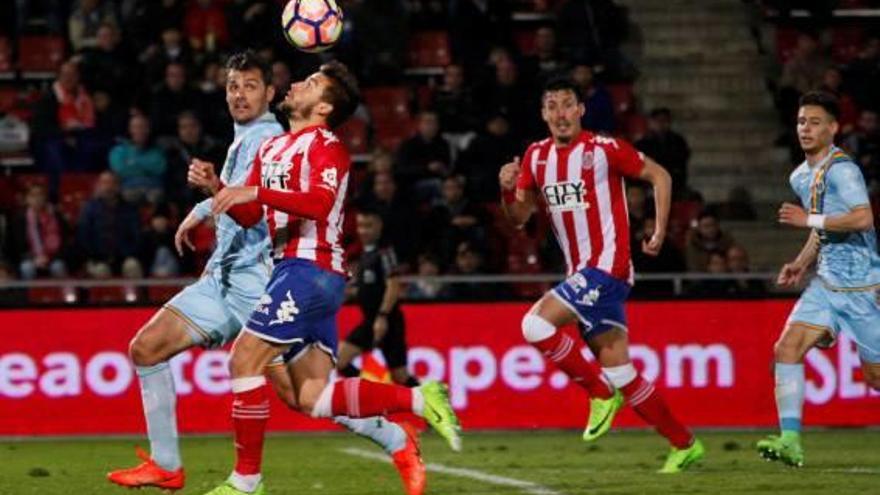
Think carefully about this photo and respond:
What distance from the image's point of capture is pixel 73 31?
21312mm

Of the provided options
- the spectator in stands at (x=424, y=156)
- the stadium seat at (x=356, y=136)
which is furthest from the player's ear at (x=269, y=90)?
the stadium seat at (x=356, y=136)

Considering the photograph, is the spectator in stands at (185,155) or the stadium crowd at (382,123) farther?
the spectator in stands at (185,155)

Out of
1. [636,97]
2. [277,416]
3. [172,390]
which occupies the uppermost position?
[636,97]

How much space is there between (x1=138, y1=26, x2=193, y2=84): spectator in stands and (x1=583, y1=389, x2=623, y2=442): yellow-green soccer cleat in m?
9.27

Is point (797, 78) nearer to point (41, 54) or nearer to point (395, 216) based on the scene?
point (395, 216)

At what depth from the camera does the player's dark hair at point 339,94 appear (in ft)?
33.2

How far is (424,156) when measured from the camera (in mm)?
19875

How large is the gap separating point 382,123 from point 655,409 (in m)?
9.49

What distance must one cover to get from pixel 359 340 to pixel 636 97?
732 centimetres

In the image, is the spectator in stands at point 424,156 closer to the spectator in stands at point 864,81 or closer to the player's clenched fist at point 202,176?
the spectator in stands at point 864,81

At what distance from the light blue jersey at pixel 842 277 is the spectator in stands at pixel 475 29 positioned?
9.95m

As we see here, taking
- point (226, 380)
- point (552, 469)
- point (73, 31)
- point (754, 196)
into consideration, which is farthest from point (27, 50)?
point (552, 469)

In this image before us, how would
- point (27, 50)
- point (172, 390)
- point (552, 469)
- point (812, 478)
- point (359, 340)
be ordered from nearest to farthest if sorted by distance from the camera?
point (172, 390) < point (812, 478) < point (552, 469) < point (359, 340) < point (27, 50)

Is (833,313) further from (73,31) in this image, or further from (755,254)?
(73,31)
